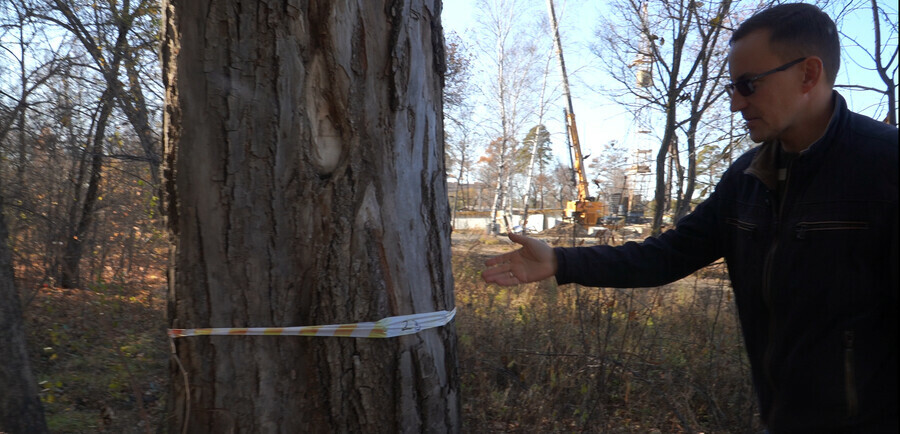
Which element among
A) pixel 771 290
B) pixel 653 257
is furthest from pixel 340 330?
pixel 771 290

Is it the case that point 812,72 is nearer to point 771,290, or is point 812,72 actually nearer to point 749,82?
point 749,82

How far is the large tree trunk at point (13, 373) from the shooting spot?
4.35 meters

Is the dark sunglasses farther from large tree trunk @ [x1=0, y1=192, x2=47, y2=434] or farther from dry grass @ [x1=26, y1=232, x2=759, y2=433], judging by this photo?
large tree trunk @ [x1=0, y1=192, x2=47, y2=434]

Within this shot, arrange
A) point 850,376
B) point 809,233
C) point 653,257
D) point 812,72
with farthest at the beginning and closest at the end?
1. point 653,257
2. point 812,72
3. point 809,233
4. point 850,376

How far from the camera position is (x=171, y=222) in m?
2.09

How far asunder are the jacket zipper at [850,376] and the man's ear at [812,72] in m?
0.74

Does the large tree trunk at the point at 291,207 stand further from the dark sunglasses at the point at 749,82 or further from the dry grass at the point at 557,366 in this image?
the dry grass at the point at 557,366

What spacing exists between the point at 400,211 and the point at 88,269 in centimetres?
924

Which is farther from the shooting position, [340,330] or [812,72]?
[340,330]

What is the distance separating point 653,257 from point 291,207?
52.2 inches

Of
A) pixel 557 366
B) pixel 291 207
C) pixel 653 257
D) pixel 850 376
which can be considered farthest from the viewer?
pixel 557 366

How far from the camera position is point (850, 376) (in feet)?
5.23

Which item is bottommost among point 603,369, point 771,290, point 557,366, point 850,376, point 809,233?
point 557,366

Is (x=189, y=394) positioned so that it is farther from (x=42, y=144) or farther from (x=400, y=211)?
(x=42, y=144)
